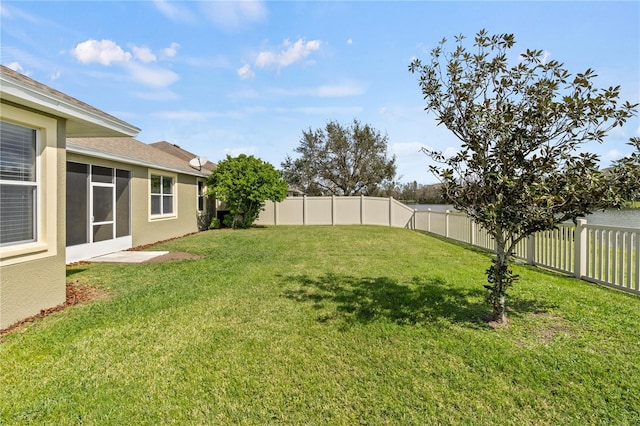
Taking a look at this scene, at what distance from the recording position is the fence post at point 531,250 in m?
7.33

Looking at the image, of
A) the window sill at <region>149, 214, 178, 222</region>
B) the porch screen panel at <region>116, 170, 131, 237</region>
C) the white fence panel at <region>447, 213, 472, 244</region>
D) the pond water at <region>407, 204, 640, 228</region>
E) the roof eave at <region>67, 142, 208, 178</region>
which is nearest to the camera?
the pond water at <region>407, 204, 640, 228</region>

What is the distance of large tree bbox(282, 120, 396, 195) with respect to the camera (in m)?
27.0

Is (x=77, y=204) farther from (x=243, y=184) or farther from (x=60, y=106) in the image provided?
(x=243, y=184)

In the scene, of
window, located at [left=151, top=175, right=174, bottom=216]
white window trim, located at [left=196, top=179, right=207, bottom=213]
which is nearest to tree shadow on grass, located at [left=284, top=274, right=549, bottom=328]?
window, located at [left=151, top=175, right=174, bottom=216]

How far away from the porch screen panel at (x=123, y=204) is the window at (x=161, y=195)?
1.51m

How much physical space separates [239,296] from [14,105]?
153 inches

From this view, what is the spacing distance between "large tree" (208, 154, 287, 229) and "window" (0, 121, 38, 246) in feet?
34.0

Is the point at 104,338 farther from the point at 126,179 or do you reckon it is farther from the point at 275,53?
the point at 275,53

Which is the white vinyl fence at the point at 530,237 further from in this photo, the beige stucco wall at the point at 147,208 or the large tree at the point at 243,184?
the beige stucco wall at the point at 147,208

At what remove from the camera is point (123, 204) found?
9.34 m

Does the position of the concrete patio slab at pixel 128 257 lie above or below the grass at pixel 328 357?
above

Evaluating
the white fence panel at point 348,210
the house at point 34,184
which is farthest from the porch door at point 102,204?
the white fence panel at point 348,210

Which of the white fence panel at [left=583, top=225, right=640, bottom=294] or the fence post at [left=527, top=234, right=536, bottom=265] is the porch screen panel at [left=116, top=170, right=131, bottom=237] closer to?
the fence post at [left=527, top=234, right=536, bottom=265]

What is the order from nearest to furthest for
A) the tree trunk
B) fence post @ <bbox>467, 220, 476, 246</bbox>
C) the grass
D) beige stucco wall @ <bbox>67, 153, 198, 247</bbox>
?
the grass → the tree trunk → beige stucco wall @ <bbox>67, 153, 198, 247</bbox> → fence post @ <bbox>467, 220, 476, 246</bbox>
